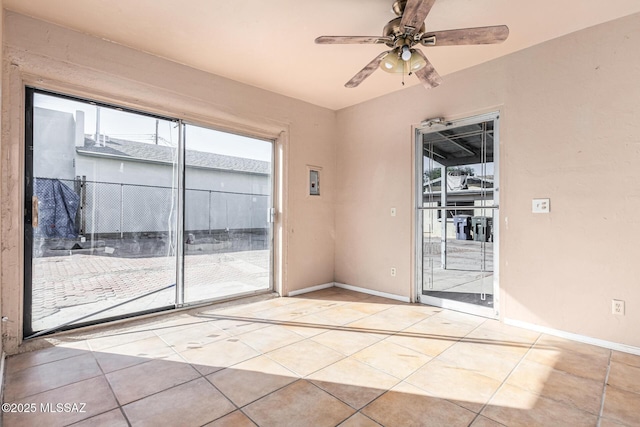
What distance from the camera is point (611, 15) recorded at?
101 inches

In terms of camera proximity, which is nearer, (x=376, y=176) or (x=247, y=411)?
(x=247, y=411)

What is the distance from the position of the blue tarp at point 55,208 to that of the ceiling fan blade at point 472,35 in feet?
10.7

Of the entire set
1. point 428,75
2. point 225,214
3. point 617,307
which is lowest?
point 617,307

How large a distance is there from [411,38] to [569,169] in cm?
189

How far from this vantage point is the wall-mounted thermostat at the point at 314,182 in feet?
15.1

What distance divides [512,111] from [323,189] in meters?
2.54

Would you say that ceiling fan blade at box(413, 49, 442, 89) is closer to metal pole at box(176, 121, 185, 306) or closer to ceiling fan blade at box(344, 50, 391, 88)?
ceiling fan blade at box(344, 50, 391, 88)

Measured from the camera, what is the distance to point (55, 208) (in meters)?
2.82

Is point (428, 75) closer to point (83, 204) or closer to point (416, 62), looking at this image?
point (416, 62)

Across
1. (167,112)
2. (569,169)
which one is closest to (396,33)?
(569,169)

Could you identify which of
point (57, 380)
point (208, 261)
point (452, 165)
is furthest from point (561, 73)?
point (57, 380)

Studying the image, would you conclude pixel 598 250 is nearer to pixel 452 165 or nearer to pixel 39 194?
pixel 452 165

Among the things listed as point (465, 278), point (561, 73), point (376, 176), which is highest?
point (561, 73)

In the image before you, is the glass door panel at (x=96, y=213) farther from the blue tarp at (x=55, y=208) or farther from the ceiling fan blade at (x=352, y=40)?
the ceiling fan blade at (x=352, y=40)
